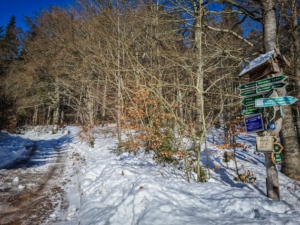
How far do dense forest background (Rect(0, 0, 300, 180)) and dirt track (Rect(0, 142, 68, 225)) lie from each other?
295 cm

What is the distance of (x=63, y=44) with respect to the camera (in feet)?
51.8

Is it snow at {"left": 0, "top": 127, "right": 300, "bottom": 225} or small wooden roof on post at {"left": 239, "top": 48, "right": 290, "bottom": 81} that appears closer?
snow at {"left": 0, "top": 127, "right": 300, "bottom": 225}

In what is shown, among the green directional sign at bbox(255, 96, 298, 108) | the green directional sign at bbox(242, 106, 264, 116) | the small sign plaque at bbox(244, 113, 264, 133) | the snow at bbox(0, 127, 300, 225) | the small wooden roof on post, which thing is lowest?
the snow at bbox(0, 127, 300, 225)

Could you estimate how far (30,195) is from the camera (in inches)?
202

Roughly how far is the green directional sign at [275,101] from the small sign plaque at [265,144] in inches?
22.9

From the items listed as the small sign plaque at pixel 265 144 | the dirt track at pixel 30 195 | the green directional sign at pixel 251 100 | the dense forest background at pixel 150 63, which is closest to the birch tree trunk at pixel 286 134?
the dense forest background at pixel 150 63

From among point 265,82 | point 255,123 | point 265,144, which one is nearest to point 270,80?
point 265,82

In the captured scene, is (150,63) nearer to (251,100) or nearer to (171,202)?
(251,100)

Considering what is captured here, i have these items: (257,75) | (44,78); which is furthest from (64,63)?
(257,75)

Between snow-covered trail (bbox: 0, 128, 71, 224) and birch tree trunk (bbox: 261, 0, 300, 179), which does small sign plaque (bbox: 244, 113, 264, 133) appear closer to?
birch tree trunk (bbox: 261, 0, 300, 179)

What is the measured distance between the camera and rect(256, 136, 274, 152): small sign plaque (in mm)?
3340

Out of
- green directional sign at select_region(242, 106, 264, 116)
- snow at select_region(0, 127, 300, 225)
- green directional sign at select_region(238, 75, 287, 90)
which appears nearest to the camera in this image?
snow at select_region(0, 127, 300, 225)

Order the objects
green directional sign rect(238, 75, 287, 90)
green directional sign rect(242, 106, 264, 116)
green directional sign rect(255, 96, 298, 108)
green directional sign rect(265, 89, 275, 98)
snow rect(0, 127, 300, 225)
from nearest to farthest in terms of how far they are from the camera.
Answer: snow rect(0, 127, 300, 225) → green directional sign rect(255, 96, 298, 108) → green directional sign rect(238, 75, 287, 90) → green directional sign rect(265, 89, 275, 98) → green directional sign rect(242, 106, 264, 116)

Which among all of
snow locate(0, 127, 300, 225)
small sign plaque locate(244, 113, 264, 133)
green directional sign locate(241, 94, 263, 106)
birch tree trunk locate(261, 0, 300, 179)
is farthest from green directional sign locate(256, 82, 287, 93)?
birch tree trunk locate(261, 0, 300, 179)
